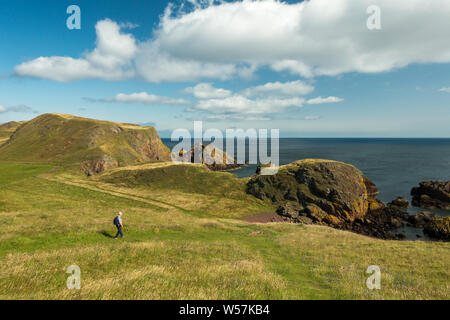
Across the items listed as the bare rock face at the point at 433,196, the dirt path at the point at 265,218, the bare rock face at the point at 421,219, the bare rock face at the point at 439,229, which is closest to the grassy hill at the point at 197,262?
the dirt path at the point at 265,218

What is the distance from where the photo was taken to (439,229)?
4284 centimetres

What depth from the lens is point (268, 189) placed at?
62844 millimetres

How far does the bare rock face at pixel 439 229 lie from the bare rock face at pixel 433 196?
73.5ft

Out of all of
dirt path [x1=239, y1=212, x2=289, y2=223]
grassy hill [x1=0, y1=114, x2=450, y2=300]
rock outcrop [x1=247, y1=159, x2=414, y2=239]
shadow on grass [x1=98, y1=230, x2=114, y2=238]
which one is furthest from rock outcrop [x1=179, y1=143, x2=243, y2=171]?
shadow on grass [x1=98, y1=230, x2=114, y2=238]

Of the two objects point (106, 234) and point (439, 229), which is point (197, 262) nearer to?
point (106, 234)

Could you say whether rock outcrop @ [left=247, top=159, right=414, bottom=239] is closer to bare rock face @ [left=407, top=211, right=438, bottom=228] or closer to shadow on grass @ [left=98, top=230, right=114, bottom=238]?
bare rock face @ [left=407, top=211, right=438, bottom=228]

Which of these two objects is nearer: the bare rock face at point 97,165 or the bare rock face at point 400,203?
the bare rock face at point 400,203

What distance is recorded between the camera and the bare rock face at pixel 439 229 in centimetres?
4173

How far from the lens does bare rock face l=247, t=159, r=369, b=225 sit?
53.1 metres

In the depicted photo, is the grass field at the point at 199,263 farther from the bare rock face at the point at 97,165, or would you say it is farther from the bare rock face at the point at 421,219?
the bare rock face at the point at 97,165

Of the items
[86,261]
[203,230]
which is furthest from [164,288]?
[203,230]

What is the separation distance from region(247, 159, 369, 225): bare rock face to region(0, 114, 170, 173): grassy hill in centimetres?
6566

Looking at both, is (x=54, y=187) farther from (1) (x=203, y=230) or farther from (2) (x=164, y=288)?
(2) (x=164, y=288)

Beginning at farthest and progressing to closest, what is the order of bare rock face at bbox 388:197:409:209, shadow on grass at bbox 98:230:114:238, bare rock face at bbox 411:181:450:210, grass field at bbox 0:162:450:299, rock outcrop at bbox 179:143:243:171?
1. rock outcrop at bbox 179:143:243:171
2. bare rock face at bbox 411:181:450:210
3. bare rock face at bbox 388:197:409:209
4. shadow on grass at bbox 98:230:114:238
5. grass field at bbox 0:162:450:299
